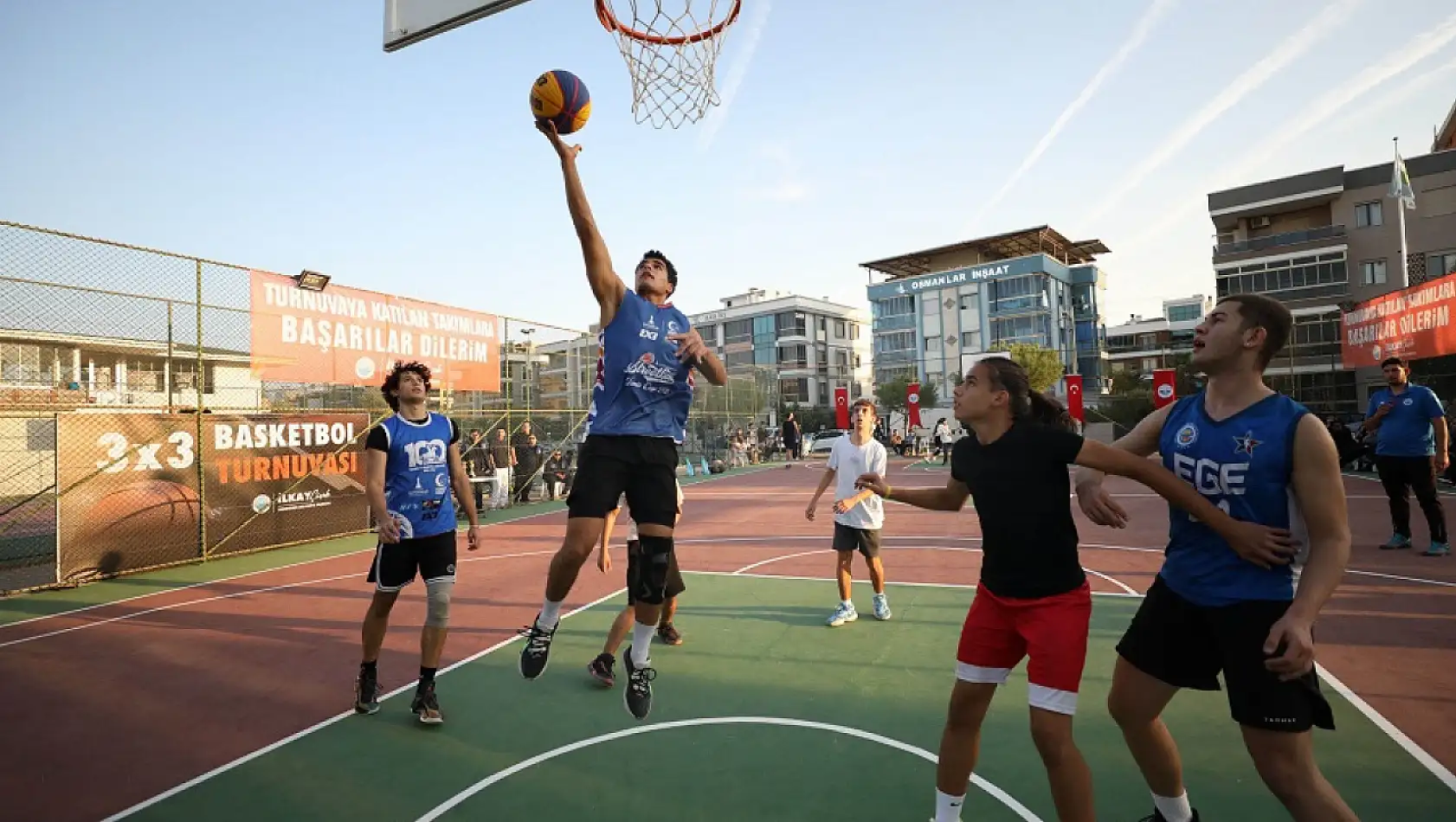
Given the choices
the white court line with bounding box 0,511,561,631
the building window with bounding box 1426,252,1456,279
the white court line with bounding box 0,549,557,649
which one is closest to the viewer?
the white court line with bounding box 0,549,557,649

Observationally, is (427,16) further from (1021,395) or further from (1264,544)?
(1264,544)

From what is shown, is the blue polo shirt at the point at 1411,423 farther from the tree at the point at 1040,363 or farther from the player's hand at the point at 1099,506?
the tree at the point at 1040,363

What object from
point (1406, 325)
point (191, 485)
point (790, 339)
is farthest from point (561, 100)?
point (790, 339)

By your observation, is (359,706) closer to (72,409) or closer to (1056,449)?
(1056,449)

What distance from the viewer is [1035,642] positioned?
294 cm

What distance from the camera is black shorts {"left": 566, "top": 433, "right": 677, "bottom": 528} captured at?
12.9ft

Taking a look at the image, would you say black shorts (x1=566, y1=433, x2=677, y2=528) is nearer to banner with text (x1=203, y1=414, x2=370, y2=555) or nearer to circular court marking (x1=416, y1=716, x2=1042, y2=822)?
circular court marking (x1=416, y1=716, x2=1042, y2=822)

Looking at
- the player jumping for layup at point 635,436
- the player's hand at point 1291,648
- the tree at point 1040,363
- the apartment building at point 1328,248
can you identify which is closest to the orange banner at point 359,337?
the player jumping for layup at point 635,436

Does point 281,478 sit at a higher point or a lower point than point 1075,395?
lower

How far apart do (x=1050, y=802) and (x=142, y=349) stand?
13619 millimetres

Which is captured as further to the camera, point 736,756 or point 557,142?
point 736,756

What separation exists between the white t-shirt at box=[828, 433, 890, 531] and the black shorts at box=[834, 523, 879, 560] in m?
0.04

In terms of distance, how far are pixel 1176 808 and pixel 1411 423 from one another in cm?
905

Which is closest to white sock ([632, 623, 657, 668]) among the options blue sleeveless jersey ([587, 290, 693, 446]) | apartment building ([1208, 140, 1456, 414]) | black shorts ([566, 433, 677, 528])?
black shorts ([566, 433, 677, 528])
